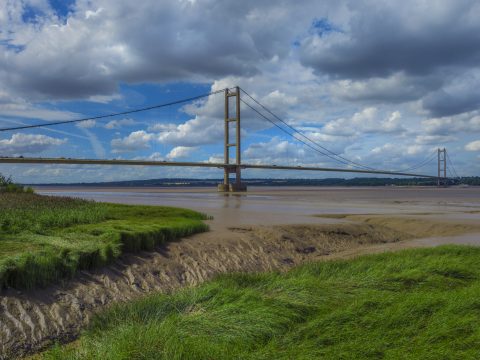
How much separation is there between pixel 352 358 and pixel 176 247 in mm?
5894

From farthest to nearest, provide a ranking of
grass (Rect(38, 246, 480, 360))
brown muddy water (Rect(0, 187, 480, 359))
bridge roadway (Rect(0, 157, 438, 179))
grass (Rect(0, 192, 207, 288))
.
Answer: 1. bridge roadway (Rect(0, 157, 438, 179))
2. grass (Rect(0, 192, 207, 288))
3. brown muddy water (Rect(0, 187, 480, 359))
4. grass (Rect(38, 246, 480, 360))

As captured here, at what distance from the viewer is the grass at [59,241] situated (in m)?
5.79

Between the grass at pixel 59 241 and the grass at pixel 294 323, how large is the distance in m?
1.26

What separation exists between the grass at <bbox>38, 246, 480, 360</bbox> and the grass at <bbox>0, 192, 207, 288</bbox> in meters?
1.26

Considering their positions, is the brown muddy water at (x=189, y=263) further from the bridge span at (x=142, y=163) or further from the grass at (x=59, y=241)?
the bridge span at (x=142, y=163)

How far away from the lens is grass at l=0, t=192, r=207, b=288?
5.79 meters

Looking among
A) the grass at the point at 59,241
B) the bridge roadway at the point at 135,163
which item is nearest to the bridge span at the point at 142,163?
the bridge roadway at the point at 135,163

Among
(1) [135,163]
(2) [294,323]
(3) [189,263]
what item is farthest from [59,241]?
(1) [135,163]

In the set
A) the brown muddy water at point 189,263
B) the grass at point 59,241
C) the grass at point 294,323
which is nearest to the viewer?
the grass at point 294,323

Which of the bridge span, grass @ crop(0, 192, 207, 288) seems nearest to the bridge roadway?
the bridge span

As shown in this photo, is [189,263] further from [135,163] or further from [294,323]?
[135,163]

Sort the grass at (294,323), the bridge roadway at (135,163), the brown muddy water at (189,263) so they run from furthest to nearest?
the bridge roadway at (135,163)
the brown muddy water at (189,263)
the grass at (294,323)

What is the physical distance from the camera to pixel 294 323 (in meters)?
4.77

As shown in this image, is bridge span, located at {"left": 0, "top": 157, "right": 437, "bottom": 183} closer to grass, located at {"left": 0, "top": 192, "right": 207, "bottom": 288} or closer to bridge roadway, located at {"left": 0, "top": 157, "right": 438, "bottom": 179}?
bridge roadway, located at {"left": 0, "top": 157, "right": 438, "bottom": 179}
